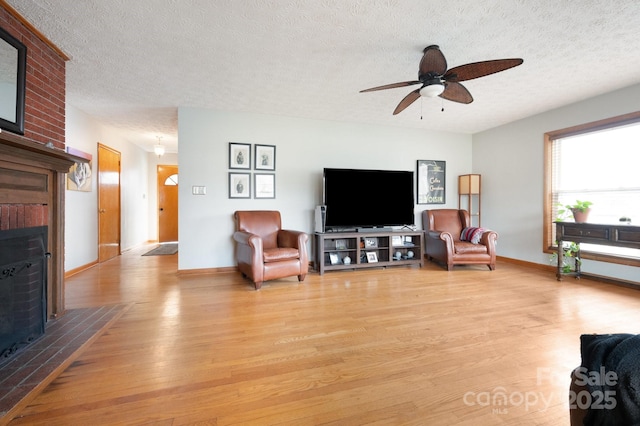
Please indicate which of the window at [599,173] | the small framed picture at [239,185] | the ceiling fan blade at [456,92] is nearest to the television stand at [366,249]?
the small framed picture at [239,185]

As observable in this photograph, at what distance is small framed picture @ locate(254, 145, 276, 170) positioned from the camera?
4305 mm

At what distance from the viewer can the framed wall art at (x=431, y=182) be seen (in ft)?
17.1

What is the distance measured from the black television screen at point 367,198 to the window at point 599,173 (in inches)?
82.9

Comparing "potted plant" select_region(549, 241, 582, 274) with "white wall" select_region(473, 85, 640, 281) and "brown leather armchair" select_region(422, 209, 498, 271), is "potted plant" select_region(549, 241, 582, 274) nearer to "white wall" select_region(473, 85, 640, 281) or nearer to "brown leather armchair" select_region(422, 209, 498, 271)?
"white wall" select_region(473, 85, 640, 281)

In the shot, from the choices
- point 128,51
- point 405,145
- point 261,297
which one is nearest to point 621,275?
point 405,145

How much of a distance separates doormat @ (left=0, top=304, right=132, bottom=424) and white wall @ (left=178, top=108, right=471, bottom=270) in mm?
1673

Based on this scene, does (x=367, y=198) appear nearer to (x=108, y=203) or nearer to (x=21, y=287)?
(x=21, y=287)

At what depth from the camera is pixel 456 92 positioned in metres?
2.59

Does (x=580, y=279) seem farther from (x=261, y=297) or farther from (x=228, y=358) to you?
(x=228, y=358)

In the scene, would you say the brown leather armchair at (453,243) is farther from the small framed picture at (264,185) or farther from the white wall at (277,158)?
the small framed picture at (264,185)

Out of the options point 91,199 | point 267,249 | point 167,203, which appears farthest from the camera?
point 167,203

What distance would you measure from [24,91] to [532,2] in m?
3.77

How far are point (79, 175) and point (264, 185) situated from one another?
2801 millimetres

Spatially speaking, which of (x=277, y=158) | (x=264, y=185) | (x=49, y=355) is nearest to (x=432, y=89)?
(x=277, y=158)
